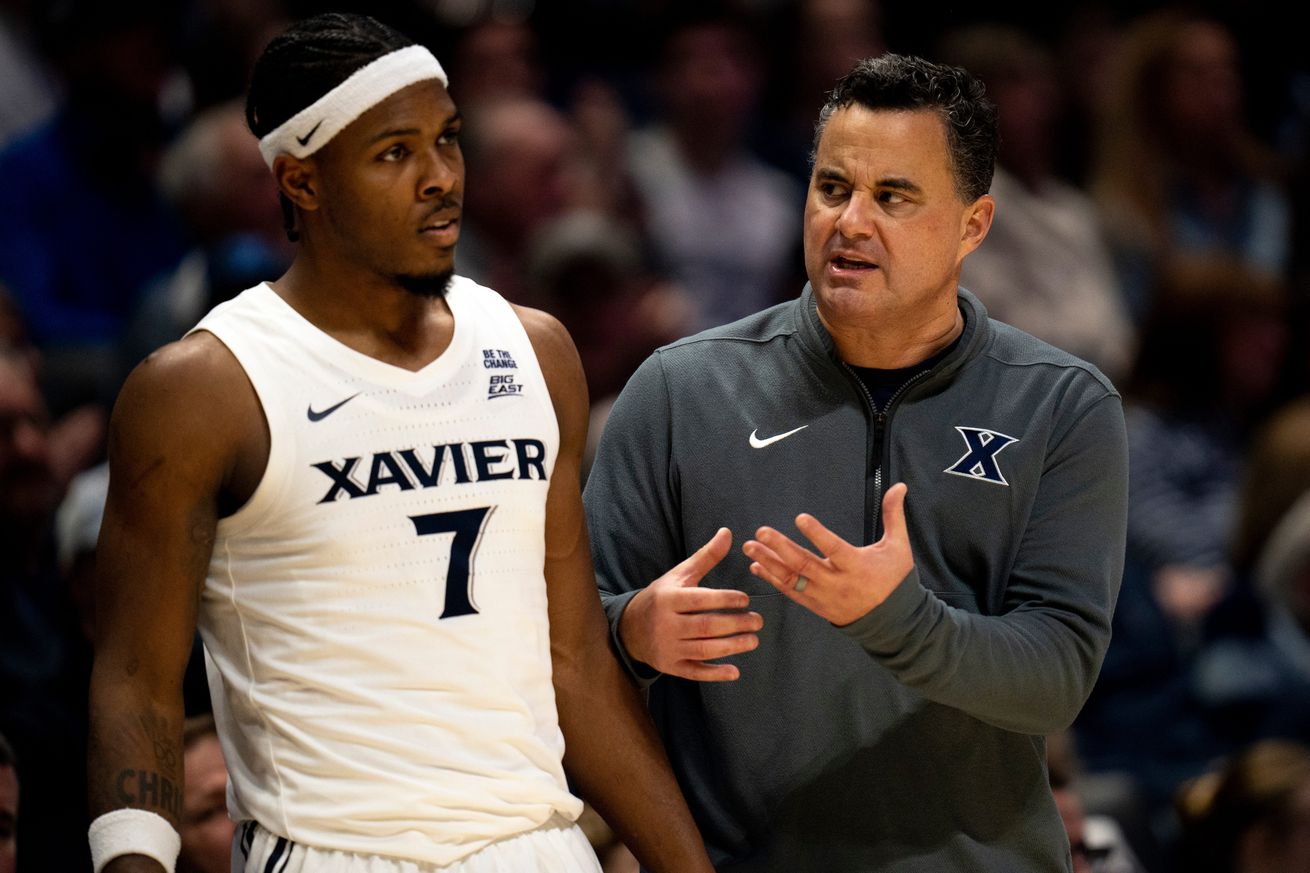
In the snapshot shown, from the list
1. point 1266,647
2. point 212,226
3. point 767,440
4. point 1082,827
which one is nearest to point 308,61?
point 767,440

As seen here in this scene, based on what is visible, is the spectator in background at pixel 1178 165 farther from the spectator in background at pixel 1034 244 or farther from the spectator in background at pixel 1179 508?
the spectator in background at pixel 1179 508

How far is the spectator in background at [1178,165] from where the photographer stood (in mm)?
7859

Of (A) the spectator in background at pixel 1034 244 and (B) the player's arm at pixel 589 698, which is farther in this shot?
(A) the spectator in background at pixel 1034 244

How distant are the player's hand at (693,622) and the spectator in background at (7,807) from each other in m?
1.43

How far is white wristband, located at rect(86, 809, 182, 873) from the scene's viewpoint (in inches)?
109

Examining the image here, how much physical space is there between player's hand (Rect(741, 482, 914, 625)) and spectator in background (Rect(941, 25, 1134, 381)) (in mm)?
4280

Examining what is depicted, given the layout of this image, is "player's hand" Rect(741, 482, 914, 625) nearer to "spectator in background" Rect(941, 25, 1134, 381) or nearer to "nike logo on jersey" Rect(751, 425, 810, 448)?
"nike logo on jersey" Rect(751, 425, 810, 448)

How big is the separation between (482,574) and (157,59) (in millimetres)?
4045

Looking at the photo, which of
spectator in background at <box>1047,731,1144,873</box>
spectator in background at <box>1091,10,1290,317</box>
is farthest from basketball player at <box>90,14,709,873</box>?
spectator in background at <box>1091,10,1290,317</box>

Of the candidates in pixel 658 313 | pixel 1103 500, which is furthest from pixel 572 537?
pixel 658 313

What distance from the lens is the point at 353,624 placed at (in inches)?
116

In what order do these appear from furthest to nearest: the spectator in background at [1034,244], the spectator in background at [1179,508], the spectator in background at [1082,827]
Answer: the spectator in background at [1034,244]
the spectator in background at [1179,508]
the spectator in background at [1082,827]

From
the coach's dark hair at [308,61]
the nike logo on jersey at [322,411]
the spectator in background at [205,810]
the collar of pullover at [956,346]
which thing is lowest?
the spectator in background at [205,810]

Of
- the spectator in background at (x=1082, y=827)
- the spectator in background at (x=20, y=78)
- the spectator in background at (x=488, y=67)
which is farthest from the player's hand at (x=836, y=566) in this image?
the spectator in background at (x=20, y=78)
